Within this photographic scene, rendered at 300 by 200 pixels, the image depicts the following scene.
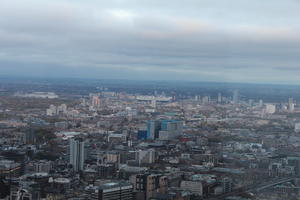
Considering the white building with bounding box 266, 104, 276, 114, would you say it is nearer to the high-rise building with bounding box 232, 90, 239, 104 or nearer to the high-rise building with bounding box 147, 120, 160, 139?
the high-rise building with bounding box 232, 90, 239, 104

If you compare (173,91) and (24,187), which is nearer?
(24,187)

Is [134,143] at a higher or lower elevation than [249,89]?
lower

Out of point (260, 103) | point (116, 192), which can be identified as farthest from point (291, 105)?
point (116, 192)

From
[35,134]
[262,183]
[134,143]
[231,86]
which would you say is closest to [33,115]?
[35,134]

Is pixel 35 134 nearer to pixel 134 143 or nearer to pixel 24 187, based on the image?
pixel 134 143

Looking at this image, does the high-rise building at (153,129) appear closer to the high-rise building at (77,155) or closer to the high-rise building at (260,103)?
the high-rise building at (260,103)

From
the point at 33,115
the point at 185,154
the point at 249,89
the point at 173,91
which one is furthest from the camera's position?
the point at 173,91
